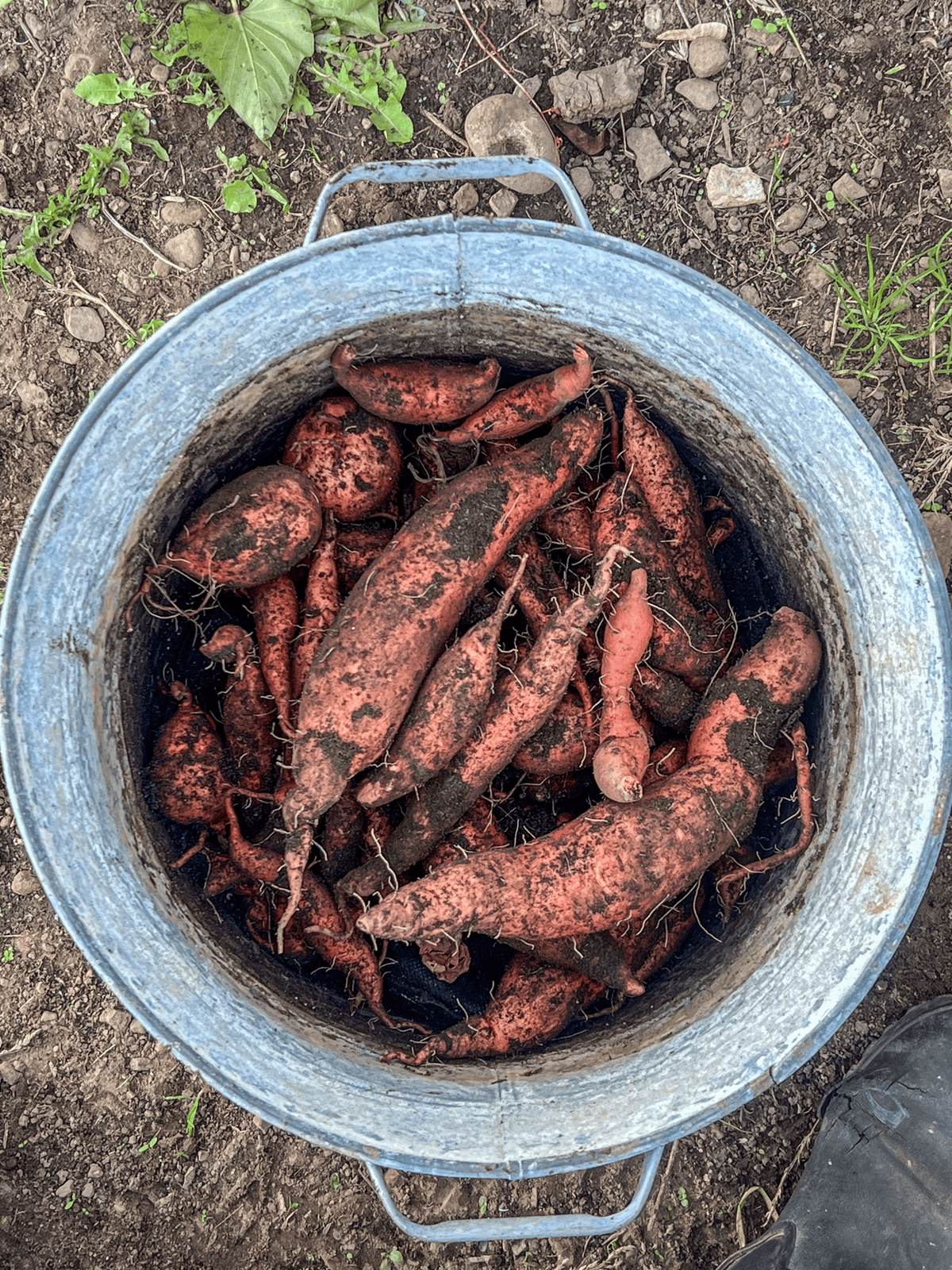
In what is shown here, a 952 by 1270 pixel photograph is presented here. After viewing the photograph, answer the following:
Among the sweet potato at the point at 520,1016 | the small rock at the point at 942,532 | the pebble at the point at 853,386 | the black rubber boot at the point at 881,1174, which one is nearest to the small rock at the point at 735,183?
the pebble at the point at 853,386


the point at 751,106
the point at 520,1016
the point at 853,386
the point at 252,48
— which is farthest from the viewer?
the point at 853,386

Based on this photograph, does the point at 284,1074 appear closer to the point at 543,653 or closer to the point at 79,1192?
the point at 543,653

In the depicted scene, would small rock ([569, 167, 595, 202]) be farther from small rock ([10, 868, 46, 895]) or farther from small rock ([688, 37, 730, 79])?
small rock ([10, 868, 46, 895])

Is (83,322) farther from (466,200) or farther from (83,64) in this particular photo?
(466,200)

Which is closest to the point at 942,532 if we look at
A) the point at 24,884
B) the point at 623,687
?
the point at 623,687

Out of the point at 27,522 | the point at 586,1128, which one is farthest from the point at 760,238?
the point at 586,1128

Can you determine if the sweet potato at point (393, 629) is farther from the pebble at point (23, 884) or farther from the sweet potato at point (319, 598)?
the pebble at point (23, 884)
